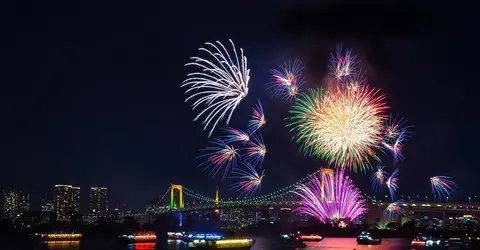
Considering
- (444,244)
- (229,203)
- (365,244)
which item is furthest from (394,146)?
(229,203)

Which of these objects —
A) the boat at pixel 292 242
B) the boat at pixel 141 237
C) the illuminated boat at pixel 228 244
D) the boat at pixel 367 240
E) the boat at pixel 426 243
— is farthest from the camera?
the boat at pixel 141 237

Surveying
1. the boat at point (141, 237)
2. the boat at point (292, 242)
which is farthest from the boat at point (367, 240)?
the boat at point (141, 237)

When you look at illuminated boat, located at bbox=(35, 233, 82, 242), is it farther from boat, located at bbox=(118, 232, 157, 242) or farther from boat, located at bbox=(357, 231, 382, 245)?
boat, located at bbox=(357, 231, 382, 245)

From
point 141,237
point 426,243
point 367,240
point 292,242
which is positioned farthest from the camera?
point 141,237

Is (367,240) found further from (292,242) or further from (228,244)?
(228,244)

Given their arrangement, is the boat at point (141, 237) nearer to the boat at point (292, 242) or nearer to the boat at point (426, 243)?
the boat at point (292, 242)

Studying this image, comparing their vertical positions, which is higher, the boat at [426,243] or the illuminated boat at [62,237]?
the illuminated boat at [62,237]

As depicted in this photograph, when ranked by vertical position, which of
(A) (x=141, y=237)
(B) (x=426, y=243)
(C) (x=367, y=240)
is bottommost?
(B) (x=426, y=243)

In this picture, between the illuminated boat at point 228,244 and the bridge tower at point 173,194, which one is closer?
the illuminated boat at point 228,244

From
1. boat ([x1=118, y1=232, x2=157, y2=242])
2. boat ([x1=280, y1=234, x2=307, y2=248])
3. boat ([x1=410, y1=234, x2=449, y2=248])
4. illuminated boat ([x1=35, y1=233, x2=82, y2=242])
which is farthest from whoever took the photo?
illuminated boat ([x1=35, y1=233, x2=82, y2=242])

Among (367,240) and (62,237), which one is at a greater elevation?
(62,237)

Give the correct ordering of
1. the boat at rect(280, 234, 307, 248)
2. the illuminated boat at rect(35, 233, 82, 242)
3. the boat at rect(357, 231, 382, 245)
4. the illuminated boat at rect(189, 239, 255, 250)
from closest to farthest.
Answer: the illuminated boat at rect(189, 239, 255, 250), the boat at rect(280, 234, 307, 248), the boat at rect(357, 231, 382, 245), the illuminated boat at rect(35, 233, 82, 242)

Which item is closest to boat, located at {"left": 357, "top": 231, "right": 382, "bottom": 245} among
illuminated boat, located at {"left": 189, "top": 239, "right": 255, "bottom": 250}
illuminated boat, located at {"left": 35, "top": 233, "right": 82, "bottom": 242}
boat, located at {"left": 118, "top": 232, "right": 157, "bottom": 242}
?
illuminated boat, located at {"left": 189, "top": 239, "right": 255, "bottom": 250}

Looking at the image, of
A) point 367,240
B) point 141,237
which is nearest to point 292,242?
point 367,240
